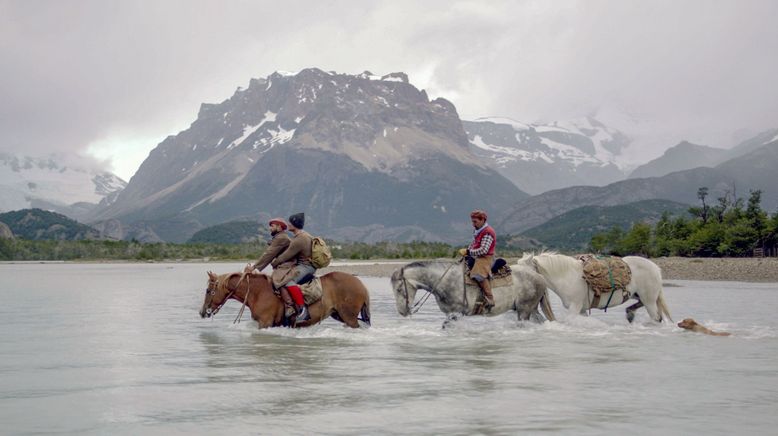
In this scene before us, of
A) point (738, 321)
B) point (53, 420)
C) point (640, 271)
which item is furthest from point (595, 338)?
point (53, 420)

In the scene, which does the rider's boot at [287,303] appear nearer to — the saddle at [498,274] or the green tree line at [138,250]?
the saddle at [498,274]

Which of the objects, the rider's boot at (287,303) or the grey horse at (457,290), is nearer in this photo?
the rider's boot at (287,303)

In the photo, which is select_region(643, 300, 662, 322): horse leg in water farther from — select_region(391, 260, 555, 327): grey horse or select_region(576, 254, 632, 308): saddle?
select_region(391, 260, 555, 327): grey horse

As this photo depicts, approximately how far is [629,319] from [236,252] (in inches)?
5390

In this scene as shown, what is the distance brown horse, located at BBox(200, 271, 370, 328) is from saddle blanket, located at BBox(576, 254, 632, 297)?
4.82 metres

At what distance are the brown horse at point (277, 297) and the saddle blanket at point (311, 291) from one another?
11 centimetres

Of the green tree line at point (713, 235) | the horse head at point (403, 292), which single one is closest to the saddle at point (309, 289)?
the horse head at point (403, 292)

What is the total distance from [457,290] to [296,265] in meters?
3.37

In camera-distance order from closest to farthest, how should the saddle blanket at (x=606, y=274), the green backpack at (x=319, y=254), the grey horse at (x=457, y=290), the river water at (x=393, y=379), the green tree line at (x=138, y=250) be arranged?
the river water at (x=393, y=379) < the green backpack at (x=319, y=254) < the grey horse at (x=457, y=290) < the saddle blanket at (x=606, y=274) < the green tree line at (x=138, y=250)

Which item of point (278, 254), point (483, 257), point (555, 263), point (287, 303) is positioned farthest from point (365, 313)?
point (555, 263)

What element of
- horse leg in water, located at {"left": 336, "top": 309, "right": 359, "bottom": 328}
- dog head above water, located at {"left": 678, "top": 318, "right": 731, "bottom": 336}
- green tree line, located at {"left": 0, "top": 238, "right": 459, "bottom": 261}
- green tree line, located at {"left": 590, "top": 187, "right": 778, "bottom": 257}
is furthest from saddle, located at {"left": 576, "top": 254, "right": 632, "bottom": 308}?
green tree line, located at {"left": 0, "top": 238, "right": 459, "bottom": 261}

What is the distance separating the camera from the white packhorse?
16906 mm

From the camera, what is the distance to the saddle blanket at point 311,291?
1583cm

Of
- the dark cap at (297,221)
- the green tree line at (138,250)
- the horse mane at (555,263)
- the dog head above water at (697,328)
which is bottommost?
the dog head above water at (697,328)
